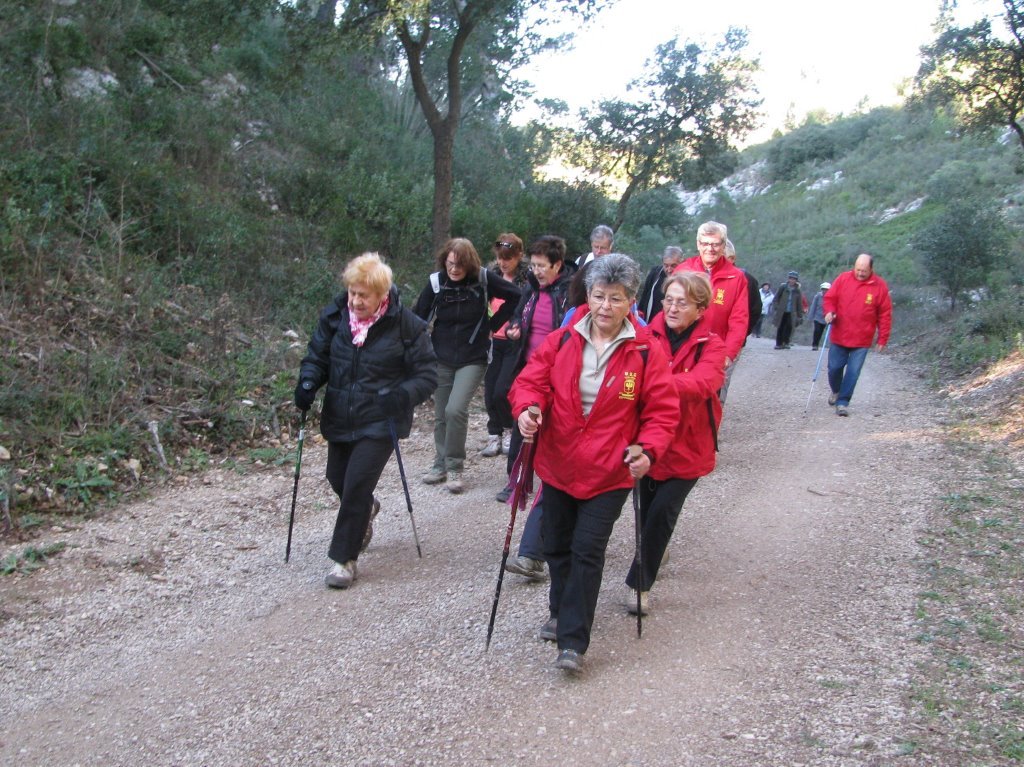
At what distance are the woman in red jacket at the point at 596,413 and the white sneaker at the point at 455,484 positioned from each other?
3429mm

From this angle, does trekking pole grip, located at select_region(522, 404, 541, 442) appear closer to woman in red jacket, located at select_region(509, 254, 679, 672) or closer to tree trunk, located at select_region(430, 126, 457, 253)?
woman in red jacket, located at select_region(509, 254, 679, 672)

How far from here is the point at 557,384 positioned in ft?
14.5

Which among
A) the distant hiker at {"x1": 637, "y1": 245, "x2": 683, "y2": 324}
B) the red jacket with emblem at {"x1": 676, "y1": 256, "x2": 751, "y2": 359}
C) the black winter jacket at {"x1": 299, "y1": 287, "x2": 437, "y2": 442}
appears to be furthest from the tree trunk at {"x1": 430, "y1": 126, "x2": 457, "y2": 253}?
the black winter jacket at {"x1": 299, "y1": 287, "x2": 437, "y2": 442}

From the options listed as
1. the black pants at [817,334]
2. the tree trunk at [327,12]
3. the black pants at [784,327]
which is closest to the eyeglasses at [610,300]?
the tree trunk at [327,12]

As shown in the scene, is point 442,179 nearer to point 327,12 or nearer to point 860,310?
point 327,12

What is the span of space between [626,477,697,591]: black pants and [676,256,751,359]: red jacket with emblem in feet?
7.46

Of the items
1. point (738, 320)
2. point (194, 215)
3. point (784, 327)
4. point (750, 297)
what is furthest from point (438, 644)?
point (784, 327)

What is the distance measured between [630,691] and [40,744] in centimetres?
256

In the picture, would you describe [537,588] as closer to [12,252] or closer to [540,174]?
[12,252]

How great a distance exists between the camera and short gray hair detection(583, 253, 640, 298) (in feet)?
14.2

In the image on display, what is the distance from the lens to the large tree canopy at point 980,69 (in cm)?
1997

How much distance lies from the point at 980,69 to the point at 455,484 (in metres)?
18.7

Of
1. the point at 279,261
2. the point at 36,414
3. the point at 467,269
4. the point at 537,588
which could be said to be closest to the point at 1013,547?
the point at 537,588

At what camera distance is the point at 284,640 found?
486 centimetres
